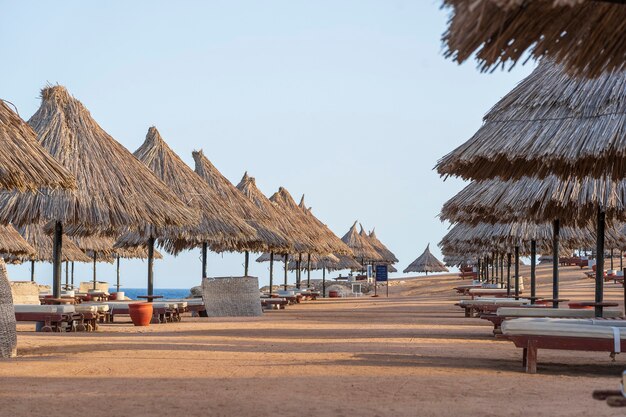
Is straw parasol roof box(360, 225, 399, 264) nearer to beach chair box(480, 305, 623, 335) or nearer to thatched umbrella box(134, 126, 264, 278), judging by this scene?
thatched umbrella box(134, 126, 264, 278)

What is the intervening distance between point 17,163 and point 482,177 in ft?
14.4

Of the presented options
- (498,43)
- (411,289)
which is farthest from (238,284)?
(411,289)

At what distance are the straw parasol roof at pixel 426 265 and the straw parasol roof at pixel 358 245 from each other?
642cm

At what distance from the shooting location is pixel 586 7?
3.93 metres

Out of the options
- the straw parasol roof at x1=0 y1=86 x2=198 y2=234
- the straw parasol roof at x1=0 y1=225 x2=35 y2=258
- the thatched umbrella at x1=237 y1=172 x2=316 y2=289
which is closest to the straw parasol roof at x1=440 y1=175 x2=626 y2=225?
the straw parasol roof at x1=0 y1=86 x2=198 y2=234

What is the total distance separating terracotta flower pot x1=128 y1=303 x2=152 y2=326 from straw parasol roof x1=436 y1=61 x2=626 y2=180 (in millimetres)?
8177

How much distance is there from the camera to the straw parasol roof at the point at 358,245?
4656 cm

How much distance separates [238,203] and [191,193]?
340cm

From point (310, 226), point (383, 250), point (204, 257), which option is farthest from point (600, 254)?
point (383, 250)

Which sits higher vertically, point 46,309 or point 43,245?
point 43,245

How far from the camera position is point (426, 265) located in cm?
5425

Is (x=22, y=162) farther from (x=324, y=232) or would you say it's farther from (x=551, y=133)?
(x=324, y=232)

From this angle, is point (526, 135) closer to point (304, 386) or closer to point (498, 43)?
point (304, 386)

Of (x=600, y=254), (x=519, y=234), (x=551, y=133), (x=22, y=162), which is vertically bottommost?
(x=600, y=254)
